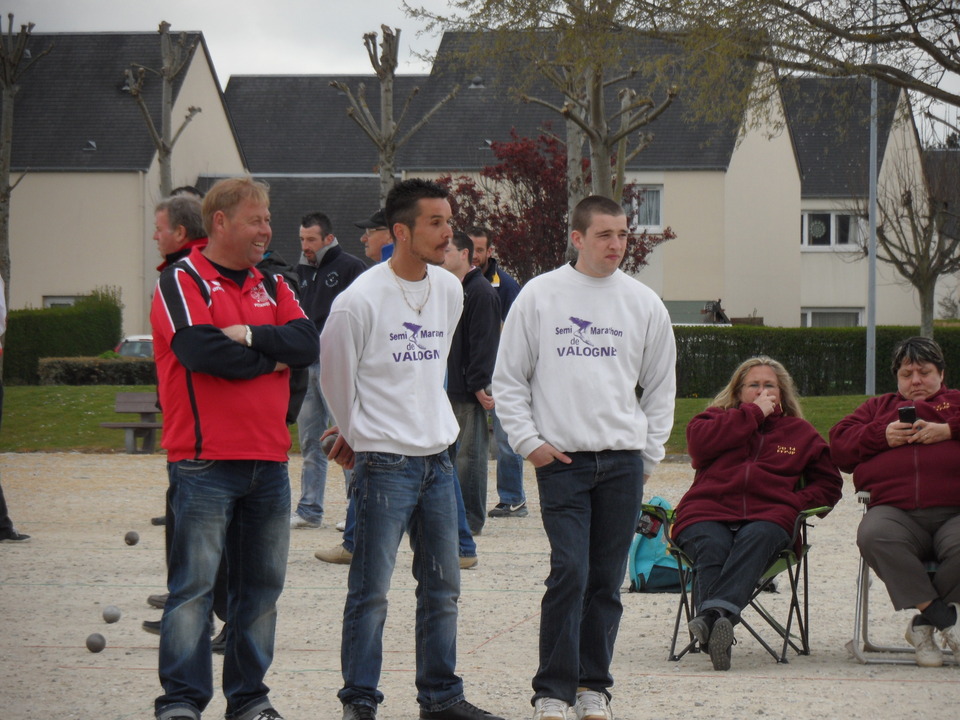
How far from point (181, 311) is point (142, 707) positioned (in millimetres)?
1664

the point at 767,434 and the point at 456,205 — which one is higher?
the point at 456,205

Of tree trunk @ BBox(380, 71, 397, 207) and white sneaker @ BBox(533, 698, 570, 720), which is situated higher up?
tree trunk @ BBox(380, 71, 397, 207)

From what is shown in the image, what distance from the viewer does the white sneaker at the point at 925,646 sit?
6176 mm

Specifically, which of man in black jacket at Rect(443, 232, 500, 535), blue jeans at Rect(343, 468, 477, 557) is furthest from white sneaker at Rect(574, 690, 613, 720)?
man in black jacket at Rect(443, 232, 500, 535)

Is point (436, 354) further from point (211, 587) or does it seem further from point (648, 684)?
point (648, 684)

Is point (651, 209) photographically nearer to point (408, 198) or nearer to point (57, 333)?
point (57, 333)

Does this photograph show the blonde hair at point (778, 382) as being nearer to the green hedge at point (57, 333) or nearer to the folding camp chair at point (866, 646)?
the folding camp chair at point (866, 646)

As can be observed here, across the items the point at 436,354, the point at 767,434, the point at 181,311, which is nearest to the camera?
the point at 181,311

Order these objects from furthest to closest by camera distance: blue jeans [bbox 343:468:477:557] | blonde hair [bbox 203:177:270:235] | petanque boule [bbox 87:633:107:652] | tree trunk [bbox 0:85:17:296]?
tree trunk [bbox 0:85:17:296] < blue jeans [bbox 343:468:477:557] < petanque boule [bbox 87:633:107:652] < blonde hair [bbox 203:177:270:235]

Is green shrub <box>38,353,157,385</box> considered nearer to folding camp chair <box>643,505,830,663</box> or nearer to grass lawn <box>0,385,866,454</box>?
grass lawn <box>0,385,866,454</box>

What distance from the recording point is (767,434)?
22.2ft

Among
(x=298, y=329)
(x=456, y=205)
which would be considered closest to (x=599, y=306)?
(x=298, y=329)

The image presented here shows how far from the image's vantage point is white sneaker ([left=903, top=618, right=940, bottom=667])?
6.18 metres

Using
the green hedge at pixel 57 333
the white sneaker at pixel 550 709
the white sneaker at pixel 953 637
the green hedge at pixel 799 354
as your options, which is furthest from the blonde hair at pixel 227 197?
the green hedge at pixel 57 333
